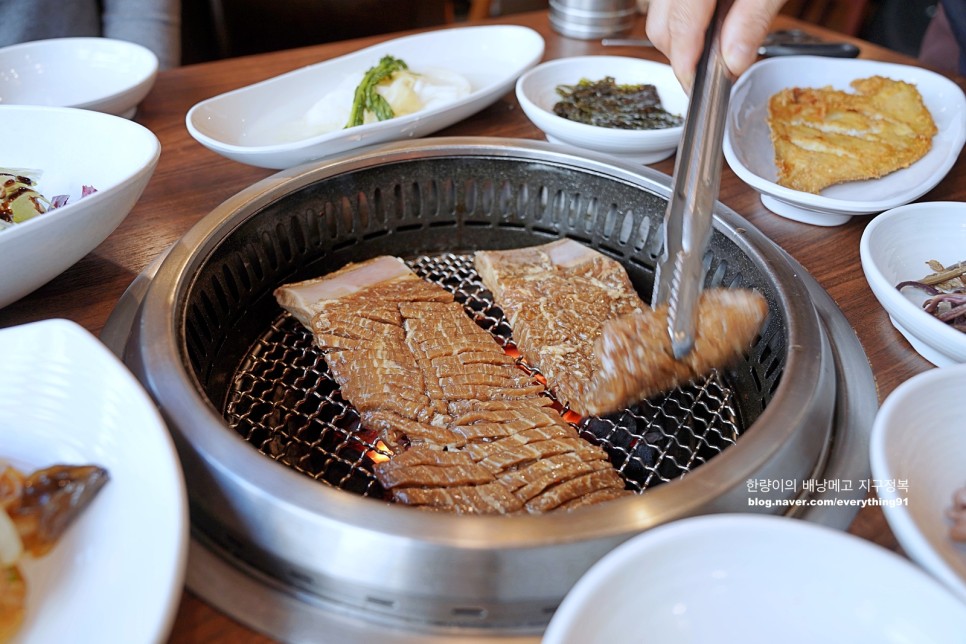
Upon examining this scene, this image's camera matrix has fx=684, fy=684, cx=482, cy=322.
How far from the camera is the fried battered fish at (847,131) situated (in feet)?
8.41

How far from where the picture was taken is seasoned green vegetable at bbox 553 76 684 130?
9.59 ft

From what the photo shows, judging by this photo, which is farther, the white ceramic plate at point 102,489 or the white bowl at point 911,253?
the white bowl at point 911,253

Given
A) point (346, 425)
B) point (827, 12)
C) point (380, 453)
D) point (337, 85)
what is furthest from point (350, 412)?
point (827, 12)

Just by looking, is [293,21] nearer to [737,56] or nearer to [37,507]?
[737,56]

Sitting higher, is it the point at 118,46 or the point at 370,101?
the point at 118,46

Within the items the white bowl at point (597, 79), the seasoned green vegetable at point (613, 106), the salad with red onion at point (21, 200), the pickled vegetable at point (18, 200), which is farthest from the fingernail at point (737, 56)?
the pickled vegetable at point (18, 200)

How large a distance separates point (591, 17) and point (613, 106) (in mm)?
1105

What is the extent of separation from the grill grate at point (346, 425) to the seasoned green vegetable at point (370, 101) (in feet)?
3.48

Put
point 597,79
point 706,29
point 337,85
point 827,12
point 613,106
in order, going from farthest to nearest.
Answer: point 827,12, point 597,79, point 337,85, point 613,106, point 706,29

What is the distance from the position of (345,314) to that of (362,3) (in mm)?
3420

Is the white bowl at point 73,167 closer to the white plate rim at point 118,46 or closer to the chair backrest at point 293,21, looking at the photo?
the white plate rim at point 118,46

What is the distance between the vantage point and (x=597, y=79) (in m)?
3.29

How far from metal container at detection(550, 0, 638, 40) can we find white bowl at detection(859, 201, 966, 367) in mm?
2267

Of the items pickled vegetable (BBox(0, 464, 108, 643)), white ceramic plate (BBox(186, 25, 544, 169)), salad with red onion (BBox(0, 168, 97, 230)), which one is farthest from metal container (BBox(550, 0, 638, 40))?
pickled vegetable (BBox(0, 464, 108, 643))
